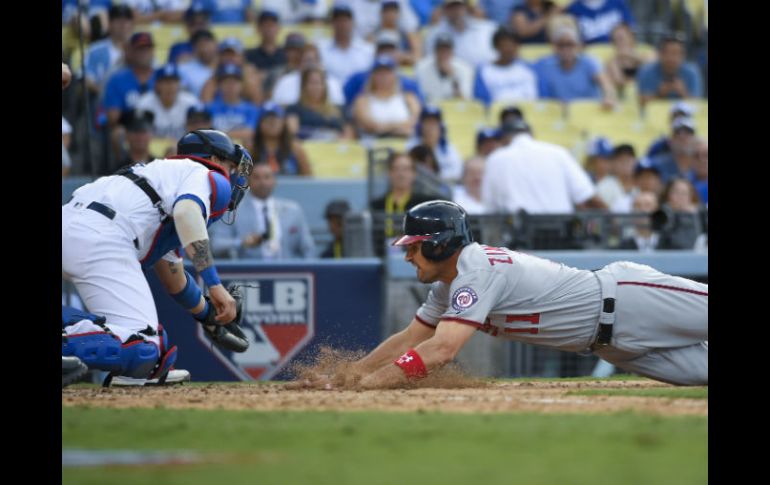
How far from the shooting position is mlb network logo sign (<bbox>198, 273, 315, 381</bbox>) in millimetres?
10047

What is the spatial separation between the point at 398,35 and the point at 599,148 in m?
3.43

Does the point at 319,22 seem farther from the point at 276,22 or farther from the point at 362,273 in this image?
the point at 362,273

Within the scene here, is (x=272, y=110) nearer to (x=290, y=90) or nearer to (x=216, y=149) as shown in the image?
(x=290, y=90)

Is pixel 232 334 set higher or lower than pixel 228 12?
lower

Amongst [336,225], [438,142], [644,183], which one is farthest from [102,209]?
[644,183]

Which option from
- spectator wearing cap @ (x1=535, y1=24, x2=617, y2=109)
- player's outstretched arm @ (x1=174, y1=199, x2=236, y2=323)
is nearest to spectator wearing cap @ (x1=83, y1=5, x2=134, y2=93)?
spectator wearing cap @ (x1=535, y1=24, x2=617, y2=109)

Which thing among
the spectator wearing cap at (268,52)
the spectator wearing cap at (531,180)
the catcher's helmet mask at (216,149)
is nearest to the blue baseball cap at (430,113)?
the spectator wearing cap at (531,180)

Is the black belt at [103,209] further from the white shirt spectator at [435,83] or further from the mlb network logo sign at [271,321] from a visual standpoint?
the white shirt spectator at [435,83]

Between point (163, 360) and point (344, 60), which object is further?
point (344, 60)

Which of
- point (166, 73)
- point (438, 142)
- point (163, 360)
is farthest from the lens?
point (438, 142)

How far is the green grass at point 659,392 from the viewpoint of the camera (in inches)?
251

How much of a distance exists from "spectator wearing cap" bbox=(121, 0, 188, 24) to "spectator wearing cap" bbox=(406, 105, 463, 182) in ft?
13.1

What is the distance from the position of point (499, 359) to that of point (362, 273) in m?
1.33

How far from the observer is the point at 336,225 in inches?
439
